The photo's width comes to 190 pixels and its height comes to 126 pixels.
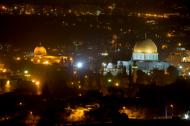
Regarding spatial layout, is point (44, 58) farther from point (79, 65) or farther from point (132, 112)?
point (132, 112)

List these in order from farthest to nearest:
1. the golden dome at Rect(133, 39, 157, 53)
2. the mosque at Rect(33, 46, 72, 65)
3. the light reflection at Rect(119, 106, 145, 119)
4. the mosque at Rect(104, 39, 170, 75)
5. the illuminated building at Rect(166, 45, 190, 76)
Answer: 1. the mosque at Rect(33, 46, 72, 65)
2. the illuminated building at Rect(166, 45, 190, 76)
3. the golden dome at Rect(133, 39, 157, 53)
4. the mosque at Rect(104, 39, 170, 75)
5. the light reflection at Rect(119, 106, 145, 119)

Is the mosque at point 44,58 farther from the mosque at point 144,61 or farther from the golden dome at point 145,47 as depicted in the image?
the golden dome at point 145,47

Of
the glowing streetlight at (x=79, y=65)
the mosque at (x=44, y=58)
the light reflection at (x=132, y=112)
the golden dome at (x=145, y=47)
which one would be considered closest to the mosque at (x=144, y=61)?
the golden dome at (x=145, y=47)

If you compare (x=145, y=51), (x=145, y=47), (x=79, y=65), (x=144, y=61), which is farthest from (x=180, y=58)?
(x=79, y=65)

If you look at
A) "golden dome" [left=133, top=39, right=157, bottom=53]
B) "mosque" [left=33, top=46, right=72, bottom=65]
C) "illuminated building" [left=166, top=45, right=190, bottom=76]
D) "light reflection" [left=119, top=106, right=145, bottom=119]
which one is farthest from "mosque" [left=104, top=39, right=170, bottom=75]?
"light reflection" [left=119, top=106, right=145, bottom=119]

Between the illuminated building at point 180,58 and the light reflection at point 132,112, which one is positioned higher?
the illuminated building at point 180,58

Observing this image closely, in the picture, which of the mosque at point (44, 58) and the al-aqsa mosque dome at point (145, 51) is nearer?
the al-aqsa mosque dome at point (145, 51)

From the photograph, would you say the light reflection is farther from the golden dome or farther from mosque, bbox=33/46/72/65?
mosque, bbox=33/46/72/65

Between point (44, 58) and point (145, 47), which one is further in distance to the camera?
point (44, 58)

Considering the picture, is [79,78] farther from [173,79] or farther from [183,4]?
[183,4]
